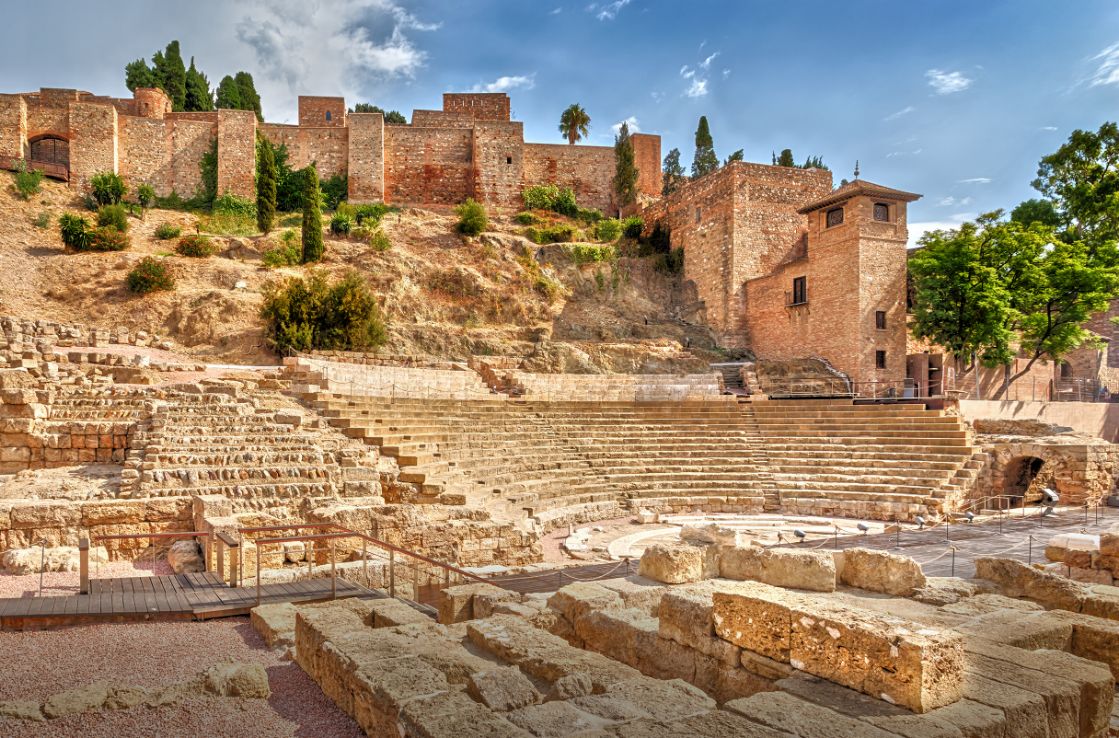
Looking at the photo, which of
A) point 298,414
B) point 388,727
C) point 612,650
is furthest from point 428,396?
point 388,727

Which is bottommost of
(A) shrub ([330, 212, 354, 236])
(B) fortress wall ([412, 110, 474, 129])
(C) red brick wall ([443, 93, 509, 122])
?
(A) shrub ([330, 212, 354, 236])

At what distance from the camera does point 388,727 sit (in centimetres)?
321

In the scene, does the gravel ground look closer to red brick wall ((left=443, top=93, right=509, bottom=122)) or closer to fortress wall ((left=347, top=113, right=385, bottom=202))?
fortress wall ((left=347, top=113, right=385, bottom=202))

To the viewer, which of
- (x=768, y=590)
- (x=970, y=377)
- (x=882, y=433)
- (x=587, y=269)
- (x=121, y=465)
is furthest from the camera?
(x=587, y=269)

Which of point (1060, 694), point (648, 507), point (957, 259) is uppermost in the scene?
point (957, 259)

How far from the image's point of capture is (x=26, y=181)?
29094 mm

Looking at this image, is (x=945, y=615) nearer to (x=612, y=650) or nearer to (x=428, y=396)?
(x=612, y=650)

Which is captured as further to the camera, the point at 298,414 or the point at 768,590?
the point at 298,414

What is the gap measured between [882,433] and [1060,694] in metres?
15.1

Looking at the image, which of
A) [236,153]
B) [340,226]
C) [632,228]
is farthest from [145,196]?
[632,228]

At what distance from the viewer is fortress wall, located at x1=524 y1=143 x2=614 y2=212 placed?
38969 mm

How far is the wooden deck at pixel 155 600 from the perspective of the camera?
5.21 metres

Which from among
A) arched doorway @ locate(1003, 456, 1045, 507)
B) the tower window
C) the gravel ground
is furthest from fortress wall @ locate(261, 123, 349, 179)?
the gravel ground

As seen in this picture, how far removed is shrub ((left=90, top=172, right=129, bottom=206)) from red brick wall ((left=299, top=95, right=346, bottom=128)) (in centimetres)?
1177
